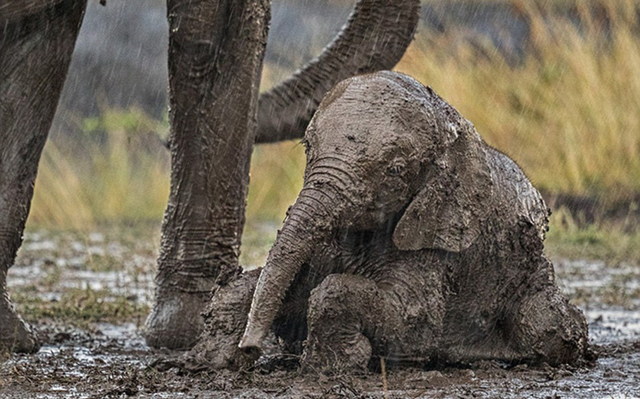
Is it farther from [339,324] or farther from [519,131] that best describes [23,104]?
[519,131]

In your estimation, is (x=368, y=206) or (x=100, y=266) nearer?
(x=368, y=206)

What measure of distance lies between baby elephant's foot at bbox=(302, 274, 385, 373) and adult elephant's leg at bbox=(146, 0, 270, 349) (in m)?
1.59

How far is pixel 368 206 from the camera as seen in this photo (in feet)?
20.2

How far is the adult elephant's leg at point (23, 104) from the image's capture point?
709 centimetres

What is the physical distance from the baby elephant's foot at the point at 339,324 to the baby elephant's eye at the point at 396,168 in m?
0.43

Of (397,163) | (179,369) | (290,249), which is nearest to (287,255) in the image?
(290,249)

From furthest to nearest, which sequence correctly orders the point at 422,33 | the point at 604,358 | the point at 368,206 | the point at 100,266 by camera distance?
1. the point at 422,33
2. the point at 100,266
3. the point at 604,358
4. the point at 368,206

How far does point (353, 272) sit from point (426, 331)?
1.21 feet

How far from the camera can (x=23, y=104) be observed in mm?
7145

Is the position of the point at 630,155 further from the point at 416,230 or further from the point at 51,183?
the point at 416,230

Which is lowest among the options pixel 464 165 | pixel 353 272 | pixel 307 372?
pixel 307 372

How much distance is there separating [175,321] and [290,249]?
190 cm

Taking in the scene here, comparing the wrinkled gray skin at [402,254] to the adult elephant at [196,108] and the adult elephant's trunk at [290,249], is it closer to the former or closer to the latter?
the adult elephant's trunk at [290,249]

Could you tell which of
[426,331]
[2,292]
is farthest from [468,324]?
[2,292]
